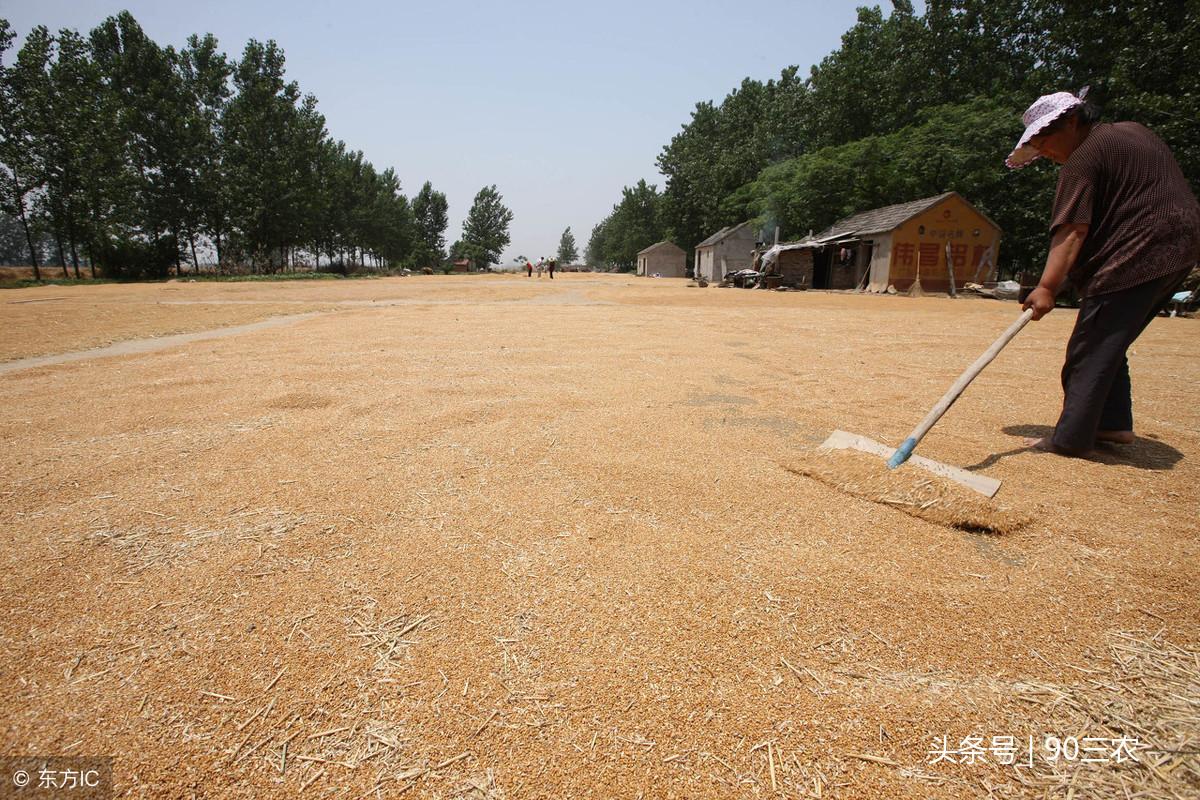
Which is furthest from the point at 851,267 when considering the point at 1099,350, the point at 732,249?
the point at 1099,350

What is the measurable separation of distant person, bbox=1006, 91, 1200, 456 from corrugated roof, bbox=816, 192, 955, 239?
2134cm

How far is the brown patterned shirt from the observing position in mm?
2533

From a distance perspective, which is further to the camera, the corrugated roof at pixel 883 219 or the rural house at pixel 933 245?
the rural house at pixel 933 245

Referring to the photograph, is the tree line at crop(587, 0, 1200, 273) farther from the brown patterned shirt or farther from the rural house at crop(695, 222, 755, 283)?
the brown patterned shirt

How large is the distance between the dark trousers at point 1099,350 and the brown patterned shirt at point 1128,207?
0.24 ft

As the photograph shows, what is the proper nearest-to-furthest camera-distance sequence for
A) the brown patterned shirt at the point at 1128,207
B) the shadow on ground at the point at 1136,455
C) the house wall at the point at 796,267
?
the brown patterned shirt at the point at 1128,207 < the shadow on ground at the point at 1136,455 < the house wall at the point at 796,267

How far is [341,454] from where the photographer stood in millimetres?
2830

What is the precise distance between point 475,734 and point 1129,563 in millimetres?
2205

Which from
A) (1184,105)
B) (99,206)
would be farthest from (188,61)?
(1184,105)

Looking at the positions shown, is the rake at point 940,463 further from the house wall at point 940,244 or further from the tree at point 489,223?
the tree at point 489,223

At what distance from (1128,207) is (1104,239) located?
0.16 meters

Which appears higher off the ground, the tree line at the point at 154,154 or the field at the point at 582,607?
the tree line at the point at 154,154

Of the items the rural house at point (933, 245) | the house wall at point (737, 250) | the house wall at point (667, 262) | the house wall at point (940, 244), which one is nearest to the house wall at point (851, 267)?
the rural house at point (933, 245)

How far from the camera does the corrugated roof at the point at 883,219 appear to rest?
21141mm
